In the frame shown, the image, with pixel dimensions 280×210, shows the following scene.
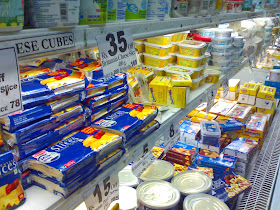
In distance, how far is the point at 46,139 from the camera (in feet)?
2.79

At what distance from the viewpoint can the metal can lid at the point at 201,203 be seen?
1.25 meters

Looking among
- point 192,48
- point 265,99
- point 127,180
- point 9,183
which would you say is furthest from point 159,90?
point 265,99

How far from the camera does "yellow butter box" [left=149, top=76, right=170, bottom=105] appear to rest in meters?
1.42

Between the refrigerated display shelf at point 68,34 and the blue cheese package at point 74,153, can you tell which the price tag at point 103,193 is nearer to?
the blue cheese package at point 74,153

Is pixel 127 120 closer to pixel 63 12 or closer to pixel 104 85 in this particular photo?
pixel 104 85

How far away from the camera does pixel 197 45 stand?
175 centimetres

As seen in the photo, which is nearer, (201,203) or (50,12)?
(50,12)

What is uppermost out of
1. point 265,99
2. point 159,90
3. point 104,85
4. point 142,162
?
point 104,85

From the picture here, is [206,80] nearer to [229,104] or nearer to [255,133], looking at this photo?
[255,133]

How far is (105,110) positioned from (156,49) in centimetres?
69

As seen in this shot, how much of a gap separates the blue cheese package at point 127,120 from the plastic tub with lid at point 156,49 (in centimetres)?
58

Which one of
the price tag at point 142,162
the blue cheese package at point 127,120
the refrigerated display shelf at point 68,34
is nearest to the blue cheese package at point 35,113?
the blue cheese package at point 127,120

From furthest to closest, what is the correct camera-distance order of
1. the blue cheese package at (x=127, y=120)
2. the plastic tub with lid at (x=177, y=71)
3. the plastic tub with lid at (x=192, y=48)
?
1. the plastic tub with lid at (x=192, y=48)
2. the plastic tub with lid at (x=177, y=71)
3. the blue cheese package at (x=127, y=120)

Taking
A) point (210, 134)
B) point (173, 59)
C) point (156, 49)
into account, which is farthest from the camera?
point (210, 134)
